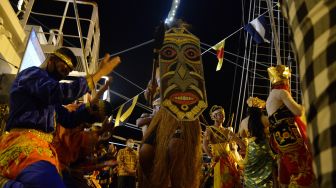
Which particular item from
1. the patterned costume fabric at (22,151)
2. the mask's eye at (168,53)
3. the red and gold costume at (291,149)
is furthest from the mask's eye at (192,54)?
the patterned costume fabric at (22,151)

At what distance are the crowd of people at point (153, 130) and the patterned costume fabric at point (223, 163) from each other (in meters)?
0.44

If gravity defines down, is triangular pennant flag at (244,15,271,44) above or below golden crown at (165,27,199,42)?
above

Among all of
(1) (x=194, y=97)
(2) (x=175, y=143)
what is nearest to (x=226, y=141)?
(2) (x=175, y=143)

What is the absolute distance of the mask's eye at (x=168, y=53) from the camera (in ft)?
9.37

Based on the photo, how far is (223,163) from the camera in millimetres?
4879

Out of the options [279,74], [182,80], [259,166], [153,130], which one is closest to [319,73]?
[182,80]

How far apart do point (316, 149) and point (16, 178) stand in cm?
187

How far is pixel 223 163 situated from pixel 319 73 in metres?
4.32

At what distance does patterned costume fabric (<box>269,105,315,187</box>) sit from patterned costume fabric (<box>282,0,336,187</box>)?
2.73 meters

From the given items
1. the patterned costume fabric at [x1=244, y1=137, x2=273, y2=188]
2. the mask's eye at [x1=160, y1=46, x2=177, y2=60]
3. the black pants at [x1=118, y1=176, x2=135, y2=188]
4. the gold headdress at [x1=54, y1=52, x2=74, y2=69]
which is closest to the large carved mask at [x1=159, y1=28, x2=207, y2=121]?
the mask's eye at [x1=160, y1=46, x2=177, y2=60]

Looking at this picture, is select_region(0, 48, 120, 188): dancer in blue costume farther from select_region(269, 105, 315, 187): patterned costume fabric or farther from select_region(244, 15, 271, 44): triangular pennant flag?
select_region(244, 15, 271, 44): triangular pennant flag

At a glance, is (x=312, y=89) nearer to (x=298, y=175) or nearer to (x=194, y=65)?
(x=194, y=65)

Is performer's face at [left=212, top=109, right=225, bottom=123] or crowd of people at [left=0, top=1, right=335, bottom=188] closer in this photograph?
crowd of people at [left=0, top=1, right=335, bottom=188]

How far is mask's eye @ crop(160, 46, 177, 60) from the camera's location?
2855 millimetres
